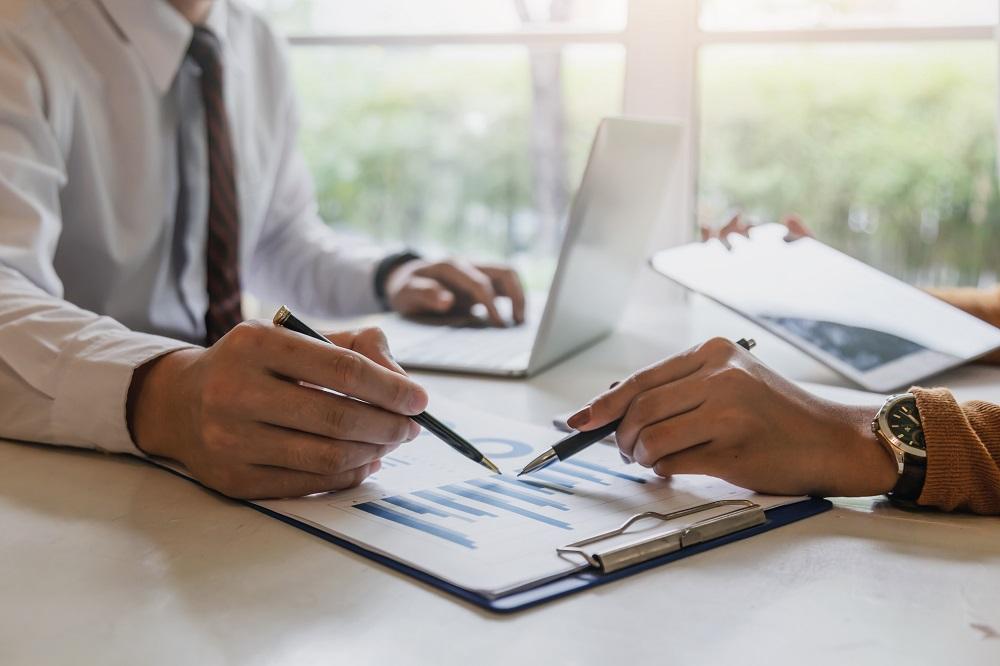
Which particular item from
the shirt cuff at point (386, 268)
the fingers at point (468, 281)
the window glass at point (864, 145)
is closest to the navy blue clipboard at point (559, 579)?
the fingers at point (468, 281)

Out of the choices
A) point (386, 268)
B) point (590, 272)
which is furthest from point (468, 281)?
point (590, 272)

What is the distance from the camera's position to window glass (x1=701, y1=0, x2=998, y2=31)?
180 centimetres

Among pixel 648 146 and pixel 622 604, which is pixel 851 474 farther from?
pixel 648 146

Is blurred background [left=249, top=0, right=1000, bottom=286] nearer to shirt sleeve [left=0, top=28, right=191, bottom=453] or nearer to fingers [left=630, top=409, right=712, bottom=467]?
shirt sleeve [left=0, top=28, right=191, bottom=453]

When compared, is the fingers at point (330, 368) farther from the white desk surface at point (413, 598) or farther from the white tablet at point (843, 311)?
the white tablet at point (843, 311)

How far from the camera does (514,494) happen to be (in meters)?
0.74

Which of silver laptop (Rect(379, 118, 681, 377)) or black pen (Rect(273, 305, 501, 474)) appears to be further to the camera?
silver laptop (Rect(379, 118, 681, 377))

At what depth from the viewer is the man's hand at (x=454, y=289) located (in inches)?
59.4

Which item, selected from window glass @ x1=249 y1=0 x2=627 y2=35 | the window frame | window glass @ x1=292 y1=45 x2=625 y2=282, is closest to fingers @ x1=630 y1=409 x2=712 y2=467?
the window frame

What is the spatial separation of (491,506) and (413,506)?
0.18 feet

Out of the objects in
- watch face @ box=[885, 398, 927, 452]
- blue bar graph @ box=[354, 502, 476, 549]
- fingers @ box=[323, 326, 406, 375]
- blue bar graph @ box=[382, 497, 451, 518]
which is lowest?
blue bar graph @ box=[382, 497, 451, 518]

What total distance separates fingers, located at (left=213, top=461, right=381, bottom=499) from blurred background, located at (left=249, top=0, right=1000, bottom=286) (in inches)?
101

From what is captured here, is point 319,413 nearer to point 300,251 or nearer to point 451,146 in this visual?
point 300,251

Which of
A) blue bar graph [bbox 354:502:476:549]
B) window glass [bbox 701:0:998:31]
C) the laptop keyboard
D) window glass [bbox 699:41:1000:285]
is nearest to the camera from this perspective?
blue bar graph [bbox 354:502:476:549]
